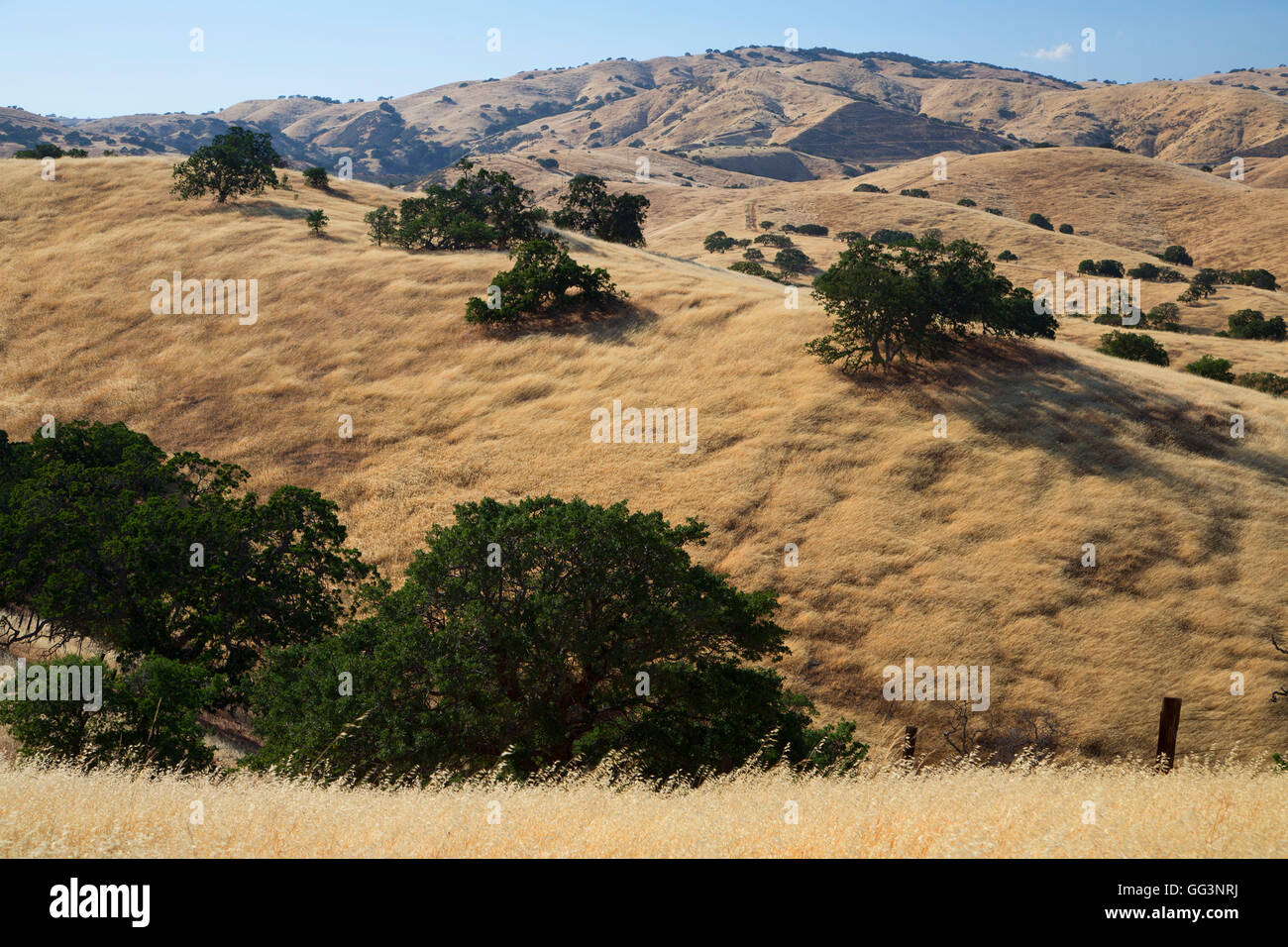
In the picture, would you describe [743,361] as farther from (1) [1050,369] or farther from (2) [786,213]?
(2) [786,213]

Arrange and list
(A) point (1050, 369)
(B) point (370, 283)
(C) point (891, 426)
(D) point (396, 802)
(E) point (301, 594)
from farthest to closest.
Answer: (B) point (370, 283) → (A) point (1050, 369) → (C) point (891, 426) → (E) point (301, 594) → (D) point (396, 802)

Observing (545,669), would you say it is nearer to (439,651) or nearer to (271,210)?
(439,651)

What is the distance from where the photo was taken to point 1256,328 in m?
55.5

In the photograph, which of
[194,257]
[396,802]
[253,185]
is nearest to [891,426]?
[396,802]

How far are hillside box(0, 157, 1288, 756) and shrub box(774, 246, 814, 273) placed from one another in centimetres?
2614

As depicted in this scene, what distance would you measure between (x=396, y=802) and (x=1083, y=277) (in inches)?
3317

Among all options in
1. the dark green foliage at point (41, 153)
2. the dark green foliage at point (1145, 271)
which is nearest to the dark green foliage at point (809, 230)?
the dark green foliage at point (1145, 271)

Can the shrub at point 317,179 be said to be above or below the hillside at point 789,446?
above

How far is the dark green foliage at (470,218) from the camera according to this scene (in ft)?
169

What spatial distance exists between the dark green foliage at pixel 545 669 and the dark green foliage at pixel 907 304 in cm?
2108

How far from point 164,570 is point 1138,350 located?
4691 centimetres

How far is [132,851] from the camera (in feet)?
21.0

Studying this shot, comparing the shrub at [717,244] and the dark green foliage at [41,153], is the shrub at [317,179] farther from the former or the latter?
the shrub at [717,244]

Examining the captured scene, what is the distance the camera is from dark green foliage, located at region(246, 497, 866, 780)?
44.3 ft
